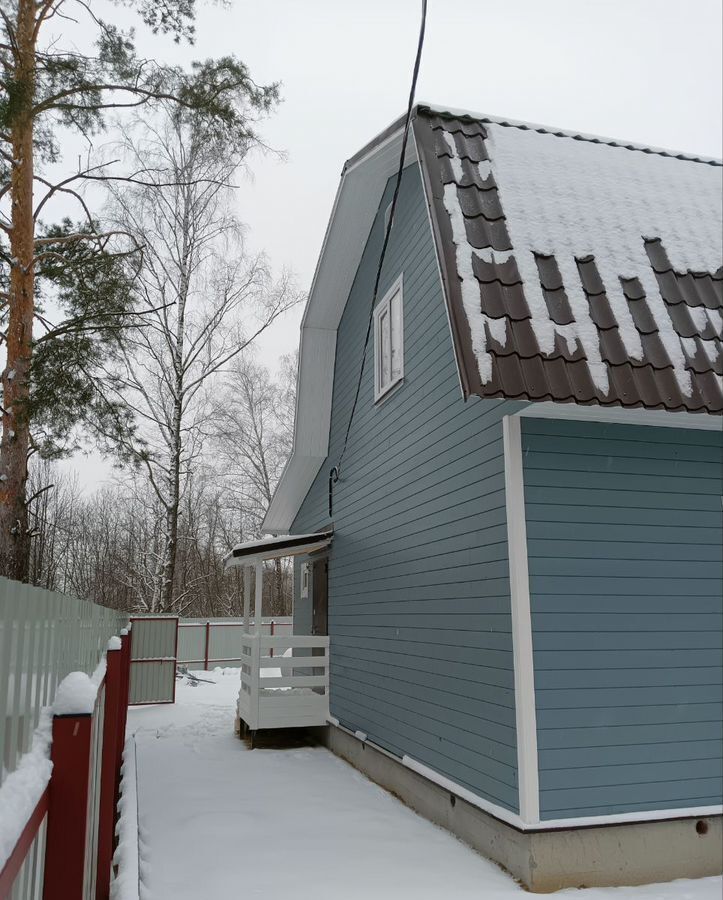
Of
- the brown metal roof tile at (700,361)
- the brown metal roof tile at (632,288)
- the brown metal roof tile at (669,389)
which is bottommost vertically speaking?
the brown metal roof tile at (669,389)

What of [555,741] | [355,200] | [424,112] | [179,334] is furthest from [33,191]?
[555,741]

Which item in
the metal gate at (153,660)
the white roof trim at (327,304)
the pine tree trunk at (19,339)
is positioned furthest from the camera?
the metal gate at (153,660)

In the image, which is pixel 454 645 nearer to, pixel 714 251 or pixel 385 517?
pixel 385 517

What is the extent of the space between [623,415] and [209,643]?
55.3 ft

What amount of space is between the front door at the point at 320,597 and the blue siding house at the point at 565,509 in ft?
13.6

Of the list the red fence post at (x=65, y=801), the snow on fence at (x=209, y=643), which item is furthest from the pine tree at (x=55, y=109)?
the snow on fence at (x=209, y=643)

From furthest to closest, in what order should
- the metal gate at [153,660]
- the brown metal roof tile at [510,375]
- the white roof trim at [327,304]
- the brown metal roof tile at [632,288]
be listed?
the metal gate at [153,660] → the white roof trim at [327,304] → the brown metal roof tile at [632,288] → the brown metal roof tile at [510,375]

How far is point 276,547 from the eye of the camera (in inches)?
376

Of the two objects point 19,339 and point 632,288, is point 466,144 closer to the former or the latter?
point 632,288

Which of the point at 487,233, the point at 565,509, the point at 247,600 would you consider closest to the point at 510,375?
the point at 565,509

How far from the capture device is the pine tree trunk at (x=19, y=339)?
9039 mm

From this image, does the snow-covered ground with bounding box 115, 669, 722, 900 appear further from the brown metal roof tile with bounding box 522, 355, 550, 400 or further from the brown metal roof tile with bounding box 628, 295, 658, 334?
the brown metal roof tile with bounding box 628, 295, 658, 334

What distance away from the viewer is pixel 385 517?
805 cm

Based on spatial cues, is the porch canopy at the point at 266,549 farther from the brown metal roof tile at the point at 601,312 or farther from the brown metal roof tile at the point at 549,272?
the brown metal roof tile at the point at 601,312
